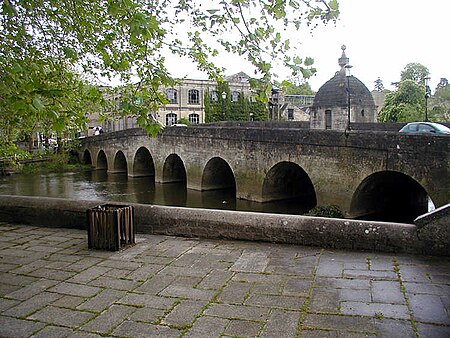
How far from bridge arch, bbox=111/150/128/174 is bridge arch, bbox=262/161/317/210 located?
1552 centimetres

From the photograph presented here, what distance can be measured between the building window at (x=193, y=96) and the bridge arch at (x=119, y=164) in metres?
17.8

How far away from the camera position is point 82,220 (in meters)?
6.70

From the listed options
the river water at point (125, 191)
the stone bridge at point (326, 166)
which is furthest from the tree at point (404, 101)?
the river water at point (125, 191)

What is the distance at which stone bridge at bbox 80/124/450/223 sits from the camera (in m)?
11.6

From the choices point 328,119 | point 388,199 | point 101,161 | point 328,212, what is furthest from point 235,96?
point 328,212

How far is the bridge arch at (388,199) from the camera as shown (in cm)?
1370

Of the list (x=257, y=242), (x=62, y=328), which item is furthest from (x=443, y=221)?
(x=62, y=328)

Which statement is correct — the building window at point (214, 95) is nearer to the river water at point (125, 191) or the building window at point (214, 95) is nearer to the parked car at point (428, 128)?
the river water at point (125, 191)

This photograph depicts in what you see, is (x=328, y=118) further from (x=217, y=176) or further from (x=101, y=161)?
(x=101, y=161)

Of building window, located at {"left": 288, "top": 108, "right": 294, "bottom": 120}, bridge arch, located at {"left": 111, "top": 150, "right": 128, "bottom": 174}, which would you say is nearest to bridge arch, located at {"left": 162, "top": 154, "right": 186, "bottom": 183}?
bridge arch, located at {"left": 111, "top": 150, "right": 128, "bottom": 174}

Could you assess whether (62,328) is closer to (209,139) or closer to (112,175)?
(209,139)

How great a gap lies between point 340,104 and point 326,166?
26.8 feet

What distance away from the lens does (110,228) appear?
550 cm

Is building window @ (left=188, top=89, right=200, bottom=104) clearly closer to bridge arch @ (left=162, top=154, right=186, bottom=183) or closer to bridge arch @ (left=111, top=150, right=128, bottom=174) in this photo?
bridge arch @ (left=111, top=150, right=128, bottom=174)
